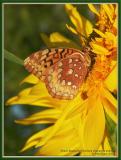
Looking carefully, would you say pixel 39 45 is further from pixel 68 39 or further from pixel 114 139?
pixel 114 139

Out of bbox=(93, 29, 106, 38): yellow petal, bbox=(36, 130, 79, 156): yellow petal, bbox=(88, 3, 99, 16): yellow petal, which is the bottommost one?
bbox=(36, 130, 79, 156): yellow petal

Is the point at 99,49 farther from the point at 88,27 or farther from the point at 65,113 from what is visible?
the point at 65,113

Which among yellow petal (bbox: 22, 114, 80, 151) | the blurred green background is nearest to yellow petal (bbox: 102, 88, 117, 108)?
yellow petal (bbox: 22, 114, 80, 151)

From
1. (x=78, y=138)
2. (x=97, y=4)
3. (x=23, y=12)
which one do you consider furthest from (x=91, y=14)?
(x=78, y=138)

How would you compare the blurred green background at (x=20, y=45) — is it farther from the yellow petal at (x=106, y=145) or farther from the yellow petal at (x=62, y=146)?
the yellow petal at (x=106, y=145)

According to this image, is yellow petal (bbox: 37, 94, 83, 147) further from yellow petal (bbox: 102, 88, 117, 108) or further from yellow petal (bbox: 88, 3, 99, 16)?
yellow petal (bbox: 88, 3, 99, 16)

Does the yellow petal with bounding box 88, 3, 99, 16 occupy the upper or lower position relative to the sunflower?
upper
